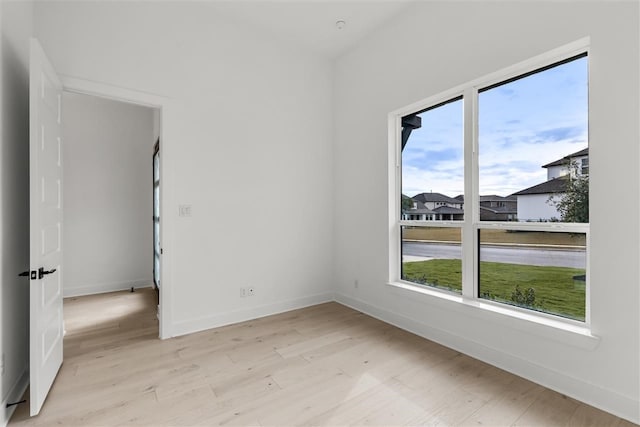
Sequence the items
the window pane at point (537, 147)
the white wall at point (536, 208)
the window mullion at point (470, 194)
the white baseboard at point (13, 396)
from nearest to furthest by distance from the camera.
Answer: the white baseboard at point (13, 396) < the window pane at point (537, 147) < the white wall at point (536, 208) < the window mullion at point (470, 194)

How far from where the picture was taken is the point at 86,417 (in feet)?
6.17

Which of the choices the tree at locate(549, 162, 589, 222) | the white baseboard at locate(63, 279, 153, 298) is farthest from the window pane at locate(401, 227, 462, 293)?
the white baseboard at locate(63, 279, 153, 298)

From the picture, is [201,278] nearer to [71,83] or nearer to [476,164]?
[71,83]

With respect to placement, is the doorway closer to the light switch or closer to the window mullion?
the light switch

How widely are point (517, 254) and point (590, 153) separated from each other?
0.89m

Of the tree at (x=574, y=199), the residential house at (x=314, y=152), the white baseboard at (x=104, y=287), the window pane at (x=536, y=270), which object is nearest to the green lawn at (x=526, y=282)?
the window pane at (x=536, y=270)

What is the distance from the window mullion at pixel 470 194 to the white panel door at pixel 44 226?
10.4 feet

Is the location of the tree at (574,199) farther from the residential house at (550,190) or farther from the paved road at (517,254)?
the paved road at (517,254)

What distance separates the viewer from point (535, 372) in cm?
223

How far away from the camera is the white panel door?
6.11 ft

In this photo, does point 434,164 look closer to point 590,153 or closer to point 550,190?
point 550,190

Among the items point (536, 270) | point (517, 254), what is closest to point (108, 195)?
point (517, 254)

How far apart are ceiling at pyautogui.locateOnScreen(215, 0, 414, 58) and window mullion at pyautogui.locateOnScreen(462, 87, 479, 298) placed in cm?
129

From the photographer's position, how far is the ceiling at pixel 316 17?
3129 mm
